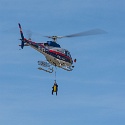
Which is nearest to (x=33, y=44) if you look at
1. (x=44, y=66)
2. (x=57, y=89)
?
(x=44, y=66)

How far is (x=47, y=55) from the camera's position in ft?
312

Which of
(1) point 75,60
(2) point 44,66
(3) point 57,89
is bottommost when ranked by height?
(3) point 57,89

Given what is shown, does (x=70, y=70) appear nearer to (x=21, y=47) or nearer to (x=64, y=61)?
(x=64, y=61)

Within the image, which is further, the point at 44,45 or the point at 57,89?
the point at 44,45

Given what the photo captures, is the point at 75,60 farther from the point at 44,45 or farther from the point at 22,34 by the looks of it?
the point at 22,34

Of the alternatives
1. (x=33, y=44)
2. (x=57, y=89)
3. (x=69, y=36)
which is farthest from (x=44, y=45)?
(x=57, y=89)

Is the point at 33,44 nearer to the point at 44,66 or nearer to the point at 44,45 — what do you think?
the point at 44,45

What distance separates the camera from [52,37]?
9956cm

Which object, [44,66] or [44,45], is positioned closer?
[44,66]

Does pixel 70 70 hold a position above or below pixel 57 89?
above

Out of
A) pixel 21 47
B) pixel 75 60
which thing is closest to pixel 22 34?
pixel 21 47

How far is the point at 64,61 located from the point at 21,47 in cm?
1391

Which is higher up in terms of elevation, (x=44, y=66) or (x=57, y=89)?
(x=44, y=66)

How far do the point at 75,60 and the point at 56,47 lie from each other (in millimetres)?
7938
